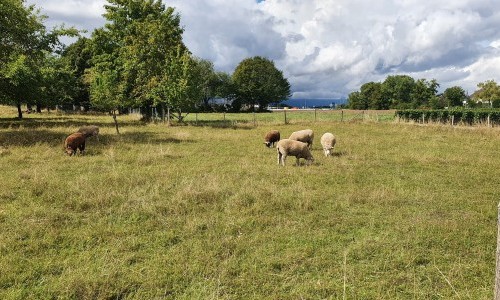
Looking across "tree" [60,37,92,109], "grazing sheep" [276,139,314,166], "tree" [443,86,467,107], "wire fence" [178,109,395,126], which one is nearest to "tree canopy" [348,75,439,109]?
"tree" [443,86,467,107]

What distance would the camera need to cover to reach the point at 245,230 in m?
6.93

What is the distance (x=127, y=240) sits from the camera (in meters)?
6.34

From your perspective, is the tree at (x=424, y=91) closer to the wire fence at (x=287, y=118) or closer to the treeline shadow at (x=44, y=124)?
the wire fence at (x=287, y=118)

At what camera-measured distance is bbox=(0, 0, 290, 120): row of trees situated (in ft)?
71.1

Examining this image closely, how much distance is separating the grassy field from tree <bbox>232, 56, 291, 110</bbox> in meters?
72.8

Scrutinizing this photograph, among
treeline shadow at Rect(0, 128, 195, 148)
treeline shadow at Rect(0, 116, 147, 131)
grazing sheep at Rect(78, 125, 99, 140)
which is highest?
treeline shadow at Rect(0, 116, 147, 131)

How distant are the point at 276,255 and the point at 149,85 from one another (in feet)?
104

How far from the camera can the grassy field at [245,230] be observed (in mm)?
4949

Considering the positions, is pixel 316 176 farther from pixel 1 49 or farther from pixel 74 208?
pixel 1 49

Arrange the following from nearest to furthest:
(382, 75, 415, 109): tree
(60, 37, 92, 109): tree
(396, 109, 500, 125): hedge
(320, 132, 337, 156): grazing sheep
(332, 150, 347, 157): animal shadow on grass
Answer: (320, 132, 337, 156): grazing sheep → (332, 150, 347, 157): animal shadow on grass → (396, 109, 500, 125): hedge → (60, 37, 92, 109): tree → (382, 75, 415, 109): tree

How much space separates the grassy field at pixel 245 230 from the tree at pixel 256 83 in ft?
Result: 239

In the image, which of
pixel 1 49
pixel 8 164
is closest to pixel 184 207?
pixel 8 164

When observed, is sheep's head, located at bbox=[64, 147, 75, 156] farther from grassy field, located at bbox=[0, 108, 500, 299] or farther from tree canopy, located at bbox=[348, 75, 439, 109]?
tree canopy, located at bbox=[348, 75, 439, 109]

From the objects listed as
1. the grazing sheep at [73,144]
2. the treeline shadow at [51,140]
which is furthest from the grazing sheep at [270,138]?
the grazing sheep at [73,144]
